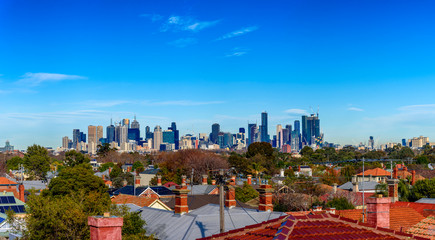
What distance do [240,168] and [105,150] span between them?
9022cm

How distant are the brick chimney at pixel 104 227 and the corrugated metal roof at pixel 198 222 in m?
Answer: 10.2

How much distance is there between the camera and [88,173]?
5078 cm

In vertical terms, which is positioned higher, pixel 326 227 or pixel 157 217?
pixel 326 227

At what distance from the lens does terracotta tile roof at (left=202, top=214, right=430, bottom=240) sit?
11.2 meters

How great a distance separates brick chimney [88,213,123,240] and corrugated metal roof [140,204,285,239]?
33.5 feet

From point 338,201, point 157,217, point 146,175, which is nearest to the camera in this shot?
point 157,217

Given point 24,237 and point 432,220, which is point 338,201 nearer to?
point 432,220

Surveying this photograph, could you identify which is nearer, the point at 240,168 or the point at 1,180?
the point at 1,180

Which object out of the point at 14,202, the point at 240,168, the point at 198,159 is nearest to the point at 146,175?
the point at 198,159

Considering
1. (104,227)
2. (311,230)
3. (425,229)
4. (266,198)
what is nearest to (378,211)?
(425,229)

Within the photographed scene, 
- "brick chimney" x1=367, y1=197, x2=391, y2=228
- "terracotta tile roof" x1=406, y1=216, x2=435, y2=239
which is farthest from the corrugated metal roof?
"brick chimney" x1=367, y1=197, x2=391, y2=228

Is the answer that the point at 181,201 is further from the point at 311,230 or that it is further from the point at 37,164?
the point at 37,164

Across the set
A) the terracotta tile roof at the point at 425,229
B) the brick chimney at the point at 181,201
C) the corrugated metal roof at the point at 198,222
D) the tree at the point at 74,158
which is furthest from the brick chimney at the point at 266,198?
the tree at the point at 74,158

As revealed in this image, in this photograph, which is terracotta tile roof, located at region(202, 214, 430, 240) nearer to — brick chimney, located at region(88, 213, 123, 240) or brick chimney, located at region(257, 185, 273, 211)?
brick chimney, located at region(88, 213, 123, 240)
